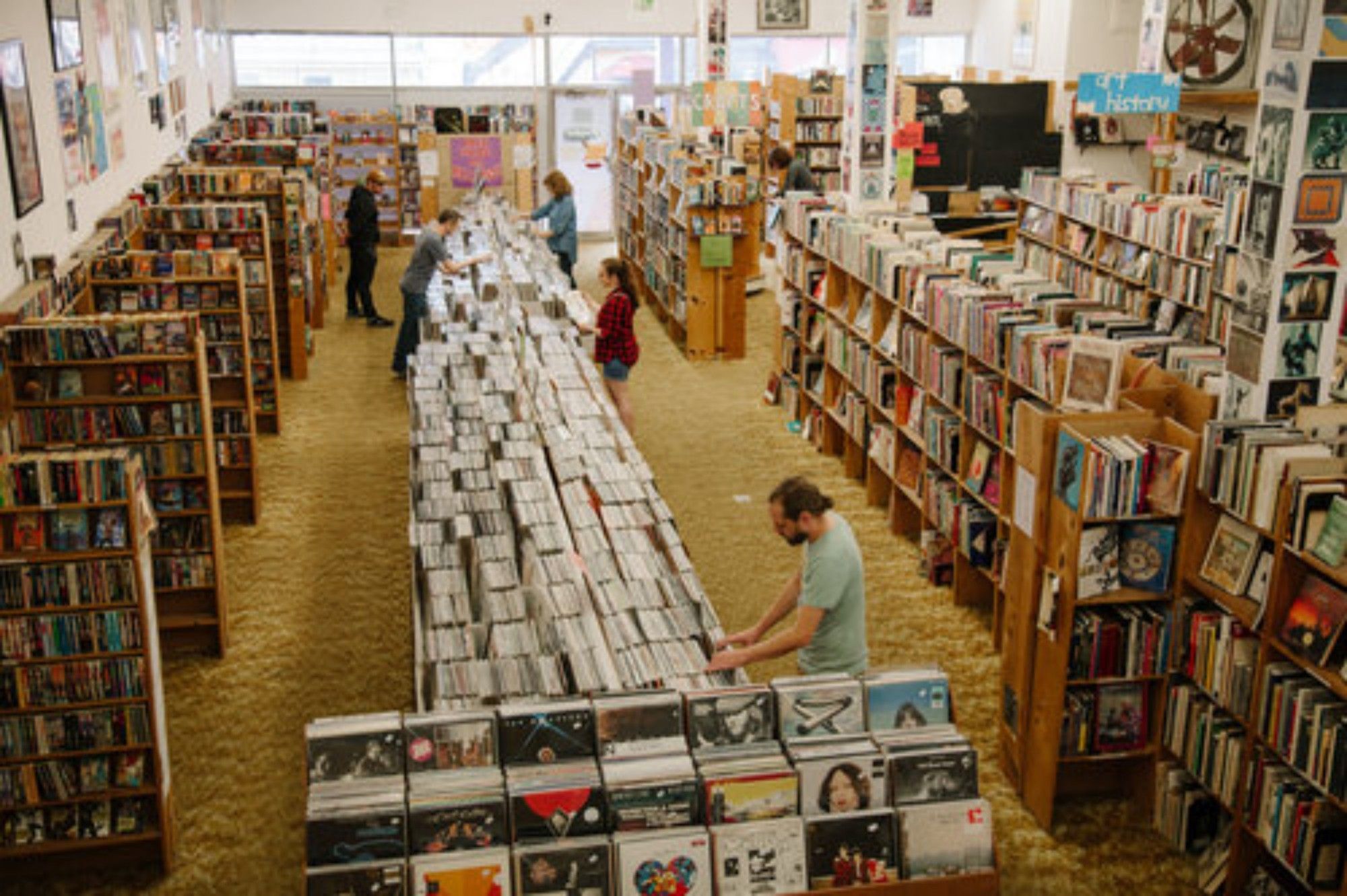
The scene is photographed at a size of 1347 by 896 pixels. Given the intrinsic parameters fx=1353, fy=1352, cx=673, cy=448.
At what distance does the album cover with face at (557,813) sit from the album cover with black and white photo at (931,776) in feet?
3.05

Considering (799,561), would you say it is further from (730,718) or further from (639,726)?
(639,726)

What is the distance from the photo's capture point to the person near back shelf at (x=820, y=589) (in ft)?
18.5

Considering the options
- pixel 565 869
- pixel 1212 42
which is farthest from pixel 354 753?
pixel 1212 42

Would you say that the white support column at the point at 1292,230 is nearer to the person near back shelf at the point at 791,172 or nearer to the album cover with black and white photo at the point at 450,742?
the album cover with black and white photo at the point at 450,742

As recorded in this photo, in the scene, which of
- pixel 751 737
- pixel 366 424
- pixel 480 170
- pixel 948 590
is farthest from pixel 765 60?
pixel 751 737

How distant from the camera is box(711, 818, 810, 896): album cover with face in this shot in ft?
13.4

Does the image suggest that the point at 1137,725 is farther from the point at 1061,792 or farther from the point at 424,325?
the point at 424,325

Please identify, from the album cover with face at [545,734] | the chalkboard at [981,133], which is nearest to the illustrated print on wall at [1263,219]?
the album cover with face at [545,734]

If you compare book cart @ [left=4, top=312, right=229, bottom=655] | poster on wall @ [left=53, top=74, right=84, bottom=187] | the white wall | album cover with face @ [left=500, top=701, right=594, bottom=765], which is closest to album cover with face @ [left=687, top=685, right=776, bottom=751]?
album cover with face @ [left=500, top=701, right=594, bottom=765]

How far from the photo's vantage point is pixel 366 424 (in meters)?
12.5

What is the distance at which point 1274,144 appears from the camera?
6.21 meters

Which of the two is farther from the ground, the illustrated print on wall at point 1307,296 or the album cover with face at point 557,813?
the illustrated print on wall at point 1307,296

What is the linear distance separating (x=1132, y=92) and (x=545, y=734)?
10628mm

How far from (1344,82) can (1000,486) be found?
3.01 m
